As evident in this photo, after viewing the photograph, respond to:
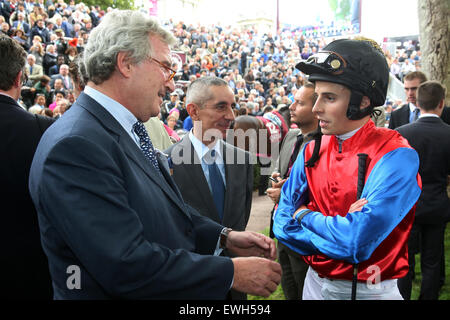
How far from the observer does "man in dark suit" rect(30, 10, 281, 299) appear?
127cm

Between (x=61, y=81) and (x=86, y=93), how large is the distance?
10.1 m

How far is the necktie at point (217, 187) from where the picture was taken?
2.86 meters

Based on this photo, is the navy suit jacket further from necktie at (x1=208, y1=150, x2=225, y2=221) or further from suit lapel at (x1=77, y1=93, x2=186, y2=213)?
suit lapel at (x1=77, y1=93, x2=186, y2=213)

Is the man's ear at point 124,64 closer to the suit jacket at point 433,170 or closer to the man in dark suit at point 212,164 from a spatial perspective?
the man in dark suit at point 212,164

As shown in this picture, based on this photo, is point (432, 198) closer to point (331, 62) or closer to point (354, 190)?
point (354, 190)

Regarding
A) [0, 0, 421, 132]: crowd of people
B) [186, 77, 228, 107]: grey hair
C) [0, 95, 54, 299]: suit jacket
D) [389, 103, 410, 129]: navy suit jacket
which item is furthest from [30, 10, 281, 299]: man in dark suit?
[389, 103, 410, 129]: navy suit jacket

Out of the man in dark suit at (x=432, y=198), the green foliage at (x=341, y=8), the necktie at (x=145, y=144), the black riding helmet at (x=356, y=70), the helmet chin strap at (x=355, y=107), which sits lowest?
the man in dark suit at (x=432, y=198)

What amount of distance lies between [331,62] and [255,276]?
1093 mm

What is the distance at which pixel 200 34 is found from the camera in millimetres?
22969

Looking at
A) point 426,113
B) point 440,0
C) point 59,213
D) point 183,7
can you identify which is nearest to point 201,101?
point 59,213

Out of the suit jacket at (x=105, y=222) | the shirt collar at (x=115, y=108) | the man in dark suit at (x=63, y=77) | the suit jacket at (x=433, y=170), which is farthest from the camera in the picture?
the man in dark suit at (x=63, y=77)

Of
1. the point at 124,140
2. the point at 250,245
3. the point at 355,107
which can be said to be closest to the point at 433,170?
the point at 355,107

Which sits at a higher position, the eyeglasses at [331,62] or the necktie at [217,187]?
the eyeglasses at [331,62]

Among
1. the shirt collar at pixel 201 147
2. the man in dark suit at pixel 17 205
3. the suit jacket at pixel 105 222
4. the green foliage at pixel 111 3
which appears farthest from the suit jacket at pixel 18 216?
the green foliage at pixel 111 3
